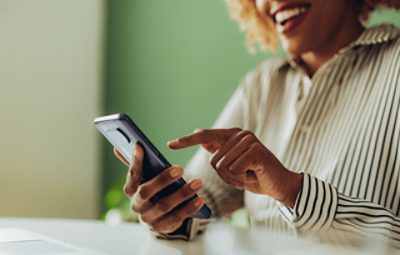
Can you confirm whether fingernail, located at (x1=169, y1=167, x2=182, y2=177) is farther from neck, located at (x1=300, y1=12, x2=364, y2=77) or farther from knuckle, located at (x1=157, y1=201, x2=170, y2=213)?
neck, located at (x1=300, y1=12, x2=364, y2=77)

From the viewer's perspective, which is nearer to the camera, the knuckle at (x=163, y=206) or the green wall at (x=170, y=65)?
the knuckle at (x=163, y=206)

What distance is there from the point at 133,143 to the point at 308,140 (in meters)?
0.46

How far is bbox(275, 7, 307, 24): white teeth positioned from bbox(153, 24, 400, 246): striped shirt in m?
0.12

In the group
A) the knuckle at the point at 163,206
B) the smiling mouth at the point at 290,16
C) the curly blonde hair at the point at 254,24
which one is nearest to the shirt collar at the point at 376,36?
the smiling mouth at the point at 290,16

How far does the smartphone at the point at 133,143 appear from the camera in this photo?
909 millimetres

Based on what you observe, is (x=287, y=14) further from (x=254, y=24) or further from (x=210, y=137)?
(x=210, y=137)

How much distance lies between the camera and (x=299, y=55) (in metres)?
1.41

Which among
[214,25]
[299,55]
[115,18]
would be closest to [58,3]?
[115,18]

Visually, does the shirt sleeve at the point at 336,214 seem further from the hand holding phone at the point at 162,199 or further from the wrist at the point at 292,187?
the hand holding phone at the point at 162,199

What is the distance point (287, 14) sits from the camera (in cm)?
135

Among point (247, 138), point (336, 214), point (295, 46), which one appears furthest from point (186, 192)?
point (295, 46)

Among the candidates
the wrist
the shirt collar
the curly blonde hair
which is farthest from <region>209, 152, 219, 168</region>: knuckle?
the curly blonde hair

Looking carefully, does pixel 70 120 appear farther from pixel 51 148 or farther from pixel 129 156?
pixel 129 156

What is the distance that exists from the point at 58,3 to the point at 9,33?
22cm
